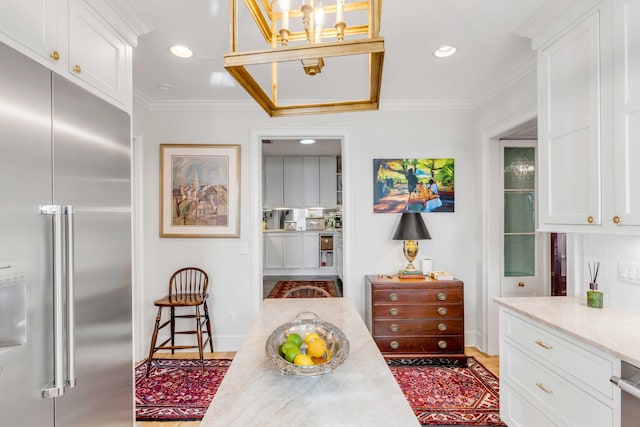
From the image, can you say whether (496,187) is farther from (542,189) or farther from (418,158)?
(542,189)

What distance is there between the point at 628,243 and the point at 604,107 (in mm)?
777

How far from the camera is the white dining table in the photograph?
955mm

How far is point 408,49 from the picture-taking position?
7.93 feet

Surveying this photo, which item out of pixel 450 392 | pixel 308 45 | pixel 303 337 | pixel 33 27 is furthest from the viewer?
pixel 450 392

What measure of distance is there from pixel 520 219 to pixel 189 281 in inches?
135

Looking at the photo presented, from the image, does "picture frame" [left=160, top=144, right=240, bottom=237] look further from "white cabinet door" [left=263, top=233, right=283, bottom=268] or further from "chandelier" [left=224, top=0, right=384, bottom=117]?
"white cabinet door" [left=263, top=233, right=283, bottom=268]

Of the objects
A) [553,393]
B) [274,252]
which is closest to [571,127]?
[553,393]

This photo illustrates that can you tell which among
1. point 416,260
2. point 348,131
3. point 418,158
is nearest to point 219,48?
point 348,131

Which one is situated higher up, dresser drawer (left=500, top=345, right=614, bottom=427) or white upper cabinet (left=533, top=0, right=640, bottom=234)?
white upper cabinet (left=533, top=0, right=640, bottom=234)

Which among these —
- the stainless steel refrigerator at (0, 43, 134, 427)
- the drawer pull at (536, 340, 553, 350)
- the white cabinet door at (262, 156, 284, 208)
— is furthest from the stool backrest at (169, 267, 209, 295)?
the white cabinet door at (262, 156, 284, 208)

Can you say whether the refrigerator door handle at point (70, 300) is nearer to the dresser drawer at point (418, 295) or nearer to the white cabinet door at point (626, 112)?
the dresser drawer at point (418, 295)

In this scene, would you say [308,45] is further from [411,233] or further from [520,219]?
[520,219]

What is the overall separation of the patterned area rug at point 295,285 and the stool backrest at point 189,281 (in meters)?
2.28

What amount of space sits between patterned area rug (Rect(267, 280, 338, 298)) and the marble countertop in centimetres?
392
